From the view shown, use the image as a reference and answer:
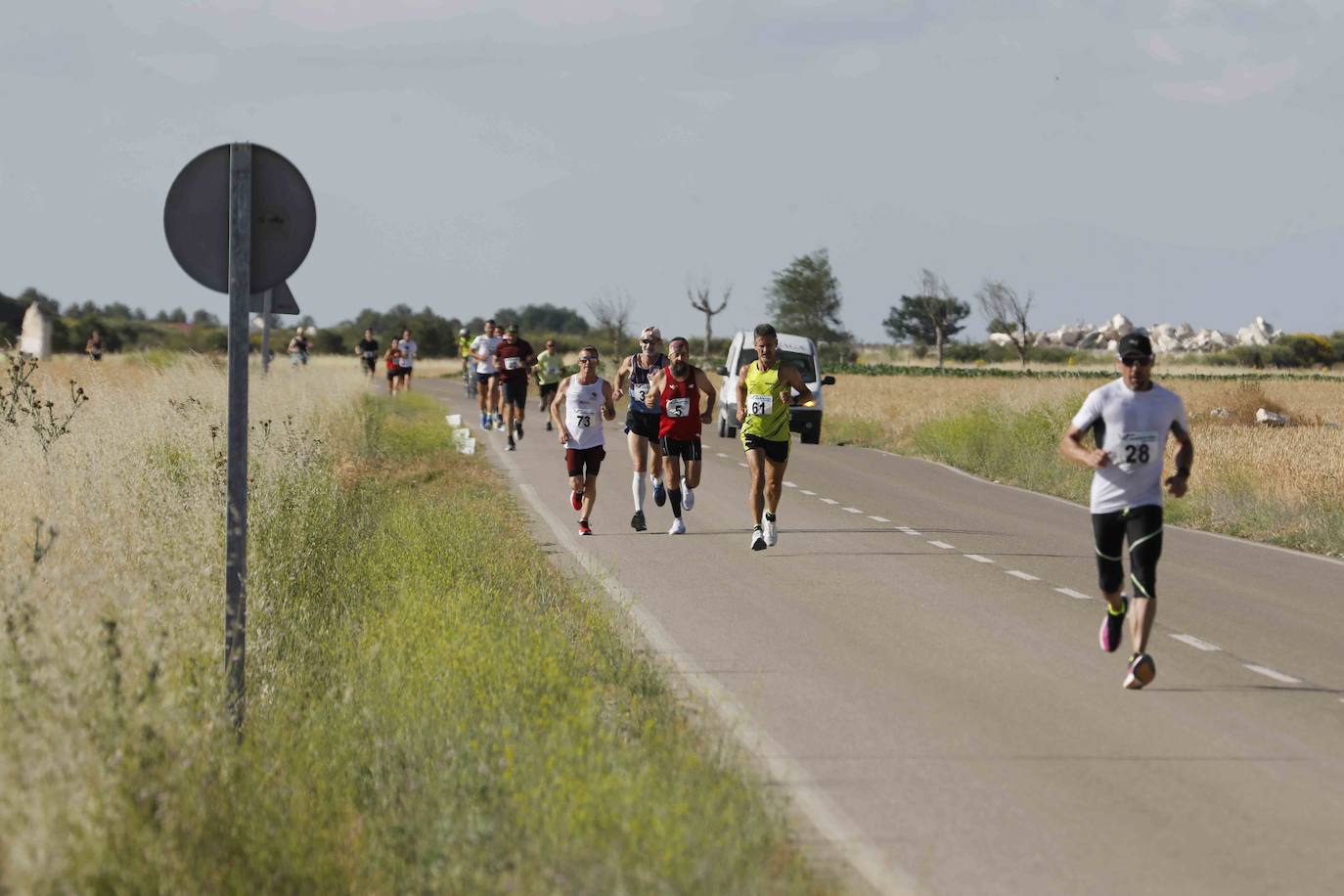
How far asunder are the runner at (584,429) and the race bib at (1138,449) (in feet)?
25.1

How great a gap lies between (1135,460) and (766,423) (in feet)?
19.7

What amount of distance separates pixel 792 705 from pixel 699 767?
92.6 inches

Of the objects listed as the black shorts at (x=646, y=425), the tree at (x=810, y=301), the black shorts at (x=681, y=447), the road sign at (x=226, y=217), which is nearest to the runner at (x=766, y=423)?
the black shorts at (x=681, y=447)

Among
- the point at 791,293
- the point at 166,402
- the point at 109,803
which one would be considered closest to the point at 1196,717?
the point at 109,803

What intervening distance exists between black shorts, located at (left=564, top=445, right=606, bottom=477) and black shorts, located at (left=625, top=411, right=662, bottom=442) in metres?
0.57

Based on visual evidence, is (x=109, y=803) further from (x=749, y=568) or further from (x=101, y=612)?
(x=749, y=568)

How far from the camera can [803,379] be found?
3503 cm

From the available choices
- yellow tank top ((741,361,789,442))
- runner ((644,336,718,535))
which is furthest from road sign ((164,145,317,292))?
runner ((644,336,718,535))

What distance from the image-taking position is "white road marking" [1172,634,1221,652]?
36.2 ft

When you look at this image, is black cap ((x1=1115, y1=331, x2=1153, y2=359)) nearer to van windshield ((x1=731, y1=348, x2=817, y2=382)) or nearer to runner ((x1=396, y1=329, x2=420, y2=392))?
van windshield ((x1=731, y1=348, x2=817, y2=382))

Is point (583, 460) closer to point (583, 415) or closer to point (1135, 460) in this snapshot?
point (583, 415)

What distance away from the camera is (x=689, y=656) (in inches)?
410

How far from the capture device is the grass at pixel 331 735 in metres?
5.35

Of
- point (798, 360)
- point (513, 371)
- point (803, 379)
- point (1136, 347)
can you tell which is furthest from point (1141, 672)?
point (798, 360)
